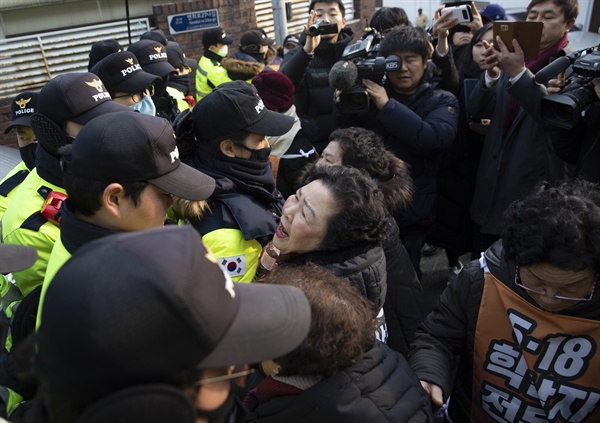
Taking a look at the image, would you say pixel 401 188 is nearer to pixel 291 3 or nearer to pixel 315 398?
pixel 315 398

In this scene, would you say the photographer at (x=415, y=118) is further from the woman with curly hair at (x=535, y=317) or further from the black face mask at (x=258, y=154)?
the woman with curly hair at (x=535, y=317)

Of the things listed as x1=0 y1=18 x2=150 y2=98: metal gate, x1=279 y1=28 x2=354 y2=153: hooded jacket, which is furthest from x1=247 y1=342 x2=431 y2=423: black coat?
x1=0 y1=18 x2=150 y2=98: metal gate

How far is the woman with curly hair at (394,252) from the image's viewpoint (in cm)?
218

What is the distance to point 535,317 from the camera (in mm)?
1649

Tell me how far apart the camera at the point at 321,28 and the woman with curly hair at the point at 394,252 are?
1.65m

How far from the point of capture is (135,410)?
0.74m

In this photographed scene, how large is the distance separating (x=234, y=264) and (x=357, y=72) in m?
1.84

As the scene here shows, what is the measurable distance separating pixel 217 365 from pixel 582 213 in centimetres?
125

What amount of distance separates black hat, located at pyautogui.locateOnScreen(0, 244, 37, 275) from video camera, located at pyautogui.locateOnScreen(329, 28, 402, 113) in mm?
2163

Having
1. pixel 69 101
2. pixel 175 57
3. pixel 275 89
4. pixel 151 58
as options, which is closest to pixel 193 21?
pixel 175 57

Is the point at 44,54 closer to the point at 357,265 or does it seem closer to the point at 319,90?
the point at 319,90

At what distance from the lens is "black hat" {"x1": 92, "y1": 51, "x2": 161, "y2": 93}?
3.22 metres

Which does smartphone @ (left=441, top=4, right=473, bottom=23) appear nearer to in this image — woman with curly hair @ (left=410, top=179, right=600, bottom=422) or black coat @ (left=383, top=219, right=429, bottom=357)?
black coat @ (left=383, top=219, right=429, bottom=357)

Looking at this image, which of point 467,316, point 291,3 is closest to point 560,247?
point 467,316
